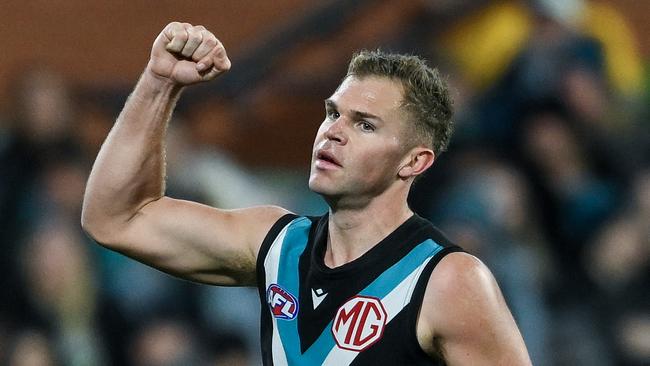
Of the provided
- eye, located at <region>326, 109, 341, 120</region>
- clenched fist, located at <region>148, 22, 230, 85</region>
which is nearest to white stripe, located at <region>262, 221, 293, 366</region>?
eye, located at <region>326, 109, 341, 120</region>

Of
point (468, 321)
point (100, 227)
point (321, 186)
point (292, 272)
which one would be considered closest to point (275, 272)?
point (292, 272)

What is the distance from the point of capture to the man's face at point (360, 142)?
13.2ft

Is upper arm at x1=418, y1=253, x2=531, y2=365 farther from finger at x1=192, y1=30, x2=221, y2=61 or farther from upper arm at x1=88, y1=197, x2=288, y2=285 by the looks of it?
finger at x1=192, y1=30, x2=221, y2=61

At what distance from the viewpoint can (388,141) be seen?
411 centimetres

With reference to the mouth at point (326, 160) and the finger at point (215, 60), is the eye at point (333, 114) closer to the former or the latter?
the mouth at point (326, 160)

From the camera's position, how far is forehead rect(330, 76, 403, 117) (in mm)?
4086

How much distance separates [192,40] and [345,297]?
0.85 meters

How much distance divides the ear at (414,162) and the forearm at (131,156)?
0.70 metres

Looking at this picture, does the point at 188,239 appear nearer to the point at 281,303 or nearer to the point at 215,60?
the point at 281,303

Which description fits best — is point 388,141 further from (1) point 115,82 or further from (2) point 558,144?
(1) point 115,82

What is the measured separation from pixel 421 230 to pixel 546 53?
3452 mm

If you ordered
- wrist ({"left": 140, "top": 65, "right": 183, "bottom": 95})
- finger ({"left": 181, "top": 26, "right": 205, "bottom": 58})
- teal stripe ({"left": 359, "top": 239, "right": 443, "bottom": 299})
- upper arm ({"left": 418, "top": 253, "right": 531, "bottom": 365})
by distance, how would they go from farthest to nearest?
wrist ({"left": 140, "top": 65, "right": 183, "bottom": 95})
finger ({"left": 181, "top": 26, "right": 205, "bottom": 58})
teal stripe ({"left": 359, "top": 239, "right": 443, "bottom": 299})
upper arm ({"left": 418, "top": 253, "right": 531, "bottom": 365})

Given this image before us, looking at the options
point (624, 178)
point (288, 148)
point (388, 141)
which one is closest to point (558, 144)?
point (624, 178)

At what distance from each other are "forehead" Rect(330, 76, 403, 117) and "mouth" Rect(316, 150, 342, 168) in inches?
6.3
